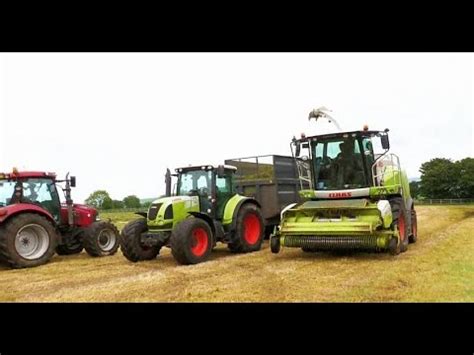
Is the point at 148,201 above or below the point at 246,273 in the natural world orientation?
above

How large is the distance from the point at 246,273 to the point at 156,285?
61.5 inches

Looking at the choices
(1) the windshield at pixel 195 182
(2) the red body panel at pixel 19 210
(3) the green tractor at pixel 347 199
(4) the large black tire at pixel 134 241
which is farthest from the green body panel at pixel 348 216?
(2) the red body panel at pixel 19 210

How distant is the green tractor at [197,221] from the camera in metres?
9.06

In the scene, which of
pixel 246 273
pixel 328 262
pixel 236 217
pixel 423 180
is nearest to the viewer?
pixel 246 273

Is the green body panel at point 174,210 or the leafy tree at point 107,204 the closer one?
the green body panel at point 174,210

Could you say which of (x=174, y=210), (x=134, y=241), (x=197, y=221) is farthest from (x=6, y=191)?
(x=197, y=221)

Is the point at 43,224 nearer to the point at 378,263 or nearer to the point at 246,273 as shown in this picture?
the point at 246,273

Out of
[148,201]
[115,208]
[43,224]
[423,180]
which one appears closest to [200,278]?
[148,201]

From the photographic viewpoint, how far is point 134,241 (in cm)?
970

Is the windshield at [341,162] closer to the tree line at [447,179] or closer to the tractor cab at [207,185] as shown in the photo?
the tractor cab at [207,185]

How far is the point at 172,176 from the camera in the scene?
1063 cm

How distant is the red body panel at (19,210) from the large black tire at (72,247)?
4.50 ft

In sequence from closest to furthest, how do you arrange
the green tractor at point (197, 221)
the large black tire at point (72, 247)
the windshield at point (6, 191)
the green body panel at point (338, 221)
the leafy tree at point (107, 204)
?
the green body panel at point (338, 221) → the green tractor at point (197, 221) → the windshield at point (6, 191) → the large black tire at point (72, 247) → the leafy tree at point (107, 204)

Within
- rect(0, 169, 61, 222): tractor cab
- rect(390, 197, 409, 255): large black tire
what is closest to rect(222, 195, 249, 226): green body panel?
rect(390, 197, 409, 255): large black tire
